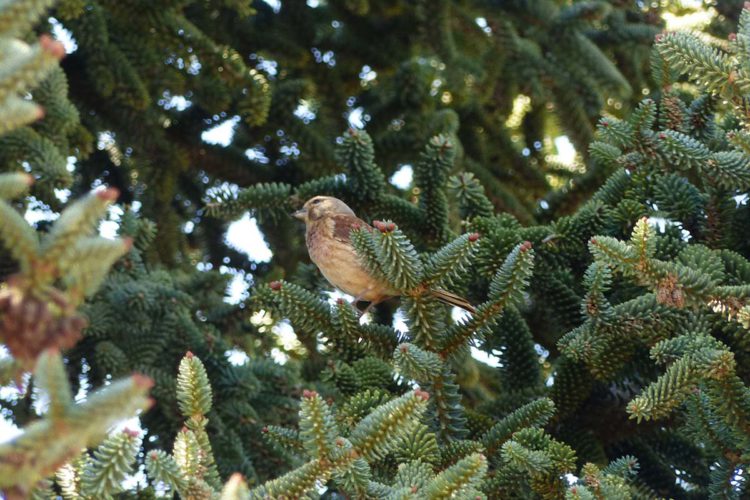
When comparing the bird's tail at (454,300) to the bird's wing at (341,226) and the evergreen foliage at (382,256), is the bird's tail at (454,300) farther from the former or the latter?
the bird's wing at (341,226)

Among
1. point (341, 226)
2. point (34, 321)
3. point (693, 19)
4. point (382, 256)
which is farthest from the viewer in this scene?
point (693, 19)

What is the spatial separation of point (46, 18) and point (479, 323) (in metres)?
3.21

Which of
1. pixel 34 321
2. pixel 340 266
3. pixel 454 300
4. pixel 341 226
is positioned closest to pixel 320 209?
pixel 341 226

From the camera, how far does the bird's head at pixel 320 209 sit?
5211 mm

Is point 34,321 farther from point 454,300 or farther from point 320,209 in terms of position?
point 320,209

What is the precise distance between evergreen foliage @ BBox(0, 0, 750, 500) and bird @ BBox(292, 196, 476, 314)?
114mm

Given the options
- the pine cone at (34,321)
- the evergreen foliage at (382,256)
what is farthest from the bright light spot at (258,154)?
the pine cone at (34,321)

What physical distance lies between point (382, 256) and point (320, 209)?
2107 millimetres

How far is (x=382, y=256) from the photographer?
3.29 meters

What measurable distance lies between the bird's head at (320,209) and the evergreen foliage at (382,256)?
236 mm

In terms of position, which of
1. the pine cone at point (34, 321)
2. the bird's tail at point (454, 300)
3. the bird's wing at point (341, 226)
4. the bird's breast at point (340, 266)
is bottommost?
the pine cone at point (34, 321)

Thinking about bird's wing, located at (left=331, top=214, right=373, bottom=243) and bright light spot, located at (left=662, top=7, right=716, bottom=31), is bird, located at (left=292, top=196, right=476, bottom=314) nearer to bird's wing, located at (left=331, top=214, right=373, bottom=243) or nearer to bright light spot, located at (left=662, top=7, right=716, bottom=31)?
bird's wing, located at (left=331, top=214, right=373, bottom=243)

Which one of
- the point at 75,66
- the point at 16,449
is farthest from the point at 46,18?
the point at 16,449

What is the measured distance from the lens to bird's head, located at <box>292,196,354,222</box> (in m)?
5.21
